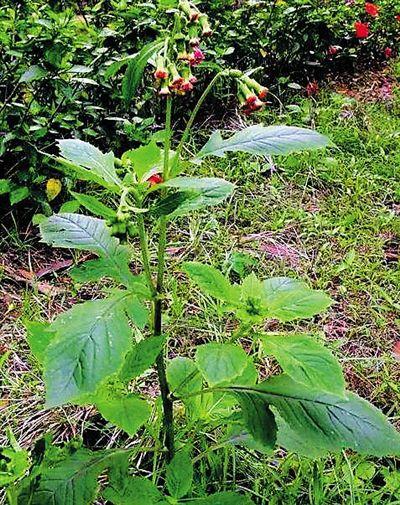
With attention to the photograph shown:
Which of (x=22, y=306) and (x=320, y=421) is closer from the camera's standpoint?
(x=320, y=421)

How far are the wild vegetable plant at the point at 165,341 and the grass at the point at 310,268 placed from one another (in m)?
0.29

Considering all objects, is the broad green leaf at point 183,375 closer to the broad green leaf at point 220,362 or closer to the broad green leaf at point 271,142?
the broad green leaf at point 220,362

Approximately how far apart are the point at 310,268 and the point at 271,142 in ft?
4.28

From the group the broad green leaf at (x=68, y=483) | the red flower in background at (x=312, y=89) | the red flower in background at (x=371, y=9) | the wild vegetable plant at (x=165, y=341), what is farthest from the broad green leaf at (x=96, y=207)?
the red flower in background at (x=371, y=9)

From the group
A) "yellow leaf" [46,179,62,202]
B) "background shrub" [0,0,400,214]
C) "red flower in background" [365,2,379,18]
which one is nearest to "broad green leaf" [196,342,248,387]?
"background shrub" [0,0,400,214]

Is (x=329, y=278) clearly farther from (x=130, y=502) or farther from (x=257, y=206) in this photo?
(x=130, y=502)

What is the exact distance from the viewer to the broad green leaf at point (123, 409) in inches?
46.6

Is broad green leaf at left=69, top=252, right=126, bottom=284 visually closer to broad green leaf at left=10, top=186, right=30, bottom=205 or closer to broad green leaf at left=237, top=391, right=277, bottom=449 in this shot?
broad green leaf at left=237, top=391, right=277, bottom=449

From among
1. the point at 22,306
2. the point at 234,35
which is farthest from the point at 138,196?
the point at 234,35

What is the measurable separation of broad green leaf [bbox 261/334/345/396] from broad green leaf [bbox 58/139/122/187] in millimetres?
381

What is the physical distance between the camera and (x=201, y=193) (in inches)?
42.5

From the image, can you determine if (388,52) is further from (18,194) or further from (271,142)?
(271,142)

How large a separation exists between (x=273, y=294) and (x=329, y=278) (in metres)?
1.13

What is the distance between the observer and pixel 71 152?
107 cm
